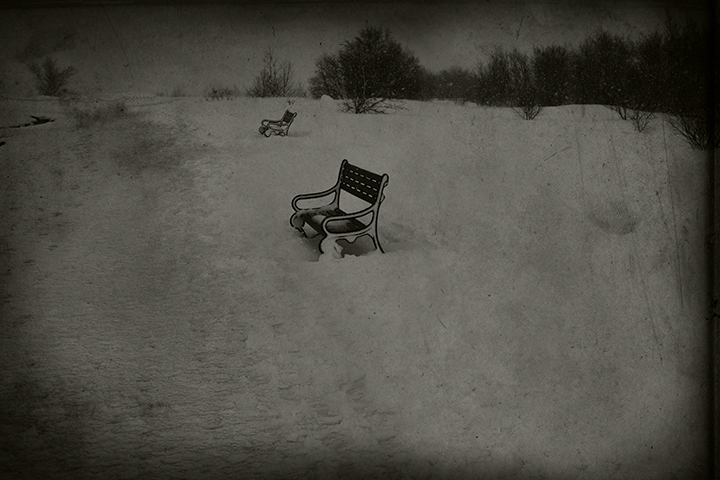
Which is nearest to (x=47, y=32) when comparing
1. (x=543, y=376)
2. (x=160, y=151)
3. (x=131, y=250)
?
(x=160, y=151)

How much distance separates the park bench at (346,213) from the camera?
9.02 ft

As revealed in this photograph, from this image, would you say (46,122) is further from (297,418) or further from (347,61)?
(297,418)

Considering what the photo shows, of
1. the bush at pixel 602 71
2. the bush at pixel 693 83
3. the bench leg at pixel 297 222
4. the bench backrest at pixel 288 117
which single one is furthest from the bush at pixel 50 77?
the bush at pixel 693 83

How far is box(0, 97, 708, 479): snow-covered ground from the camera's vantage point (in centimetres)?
262

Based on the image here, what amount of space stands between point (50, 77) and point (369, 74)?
1.74 m

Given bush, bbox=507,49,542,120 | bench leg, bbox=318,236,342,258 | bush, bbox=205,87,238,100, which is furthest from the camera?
bush, bbox=507,49,542,120

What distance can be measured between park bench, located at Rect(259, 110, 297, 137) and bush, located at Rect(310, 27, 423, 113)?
20 cm

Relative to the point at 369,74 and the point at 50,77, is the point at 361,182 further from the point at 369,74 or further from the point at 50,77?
the point at 50,77

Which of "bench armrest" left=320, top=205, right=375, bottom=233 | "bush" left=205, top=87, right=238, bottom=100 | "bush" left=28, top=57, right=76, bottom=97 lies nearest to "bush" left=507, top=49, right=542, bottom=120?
"bench armrest" left=320, top=205, right=375, bottom=233

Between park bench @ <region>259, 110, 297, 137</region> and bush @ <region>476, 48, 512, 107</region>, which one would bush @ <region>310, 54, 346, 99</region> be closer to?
park bench @ <region>259, 110, 297, 137</region>

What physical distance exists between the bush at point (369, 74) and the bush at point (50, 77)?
1335 millimetres

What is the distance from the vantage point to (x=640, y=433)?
9.65 ft

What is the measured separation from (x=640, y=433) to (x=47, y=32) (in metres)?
3.99

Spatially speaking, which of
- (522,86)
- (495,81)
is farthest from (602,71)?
(495,81)
